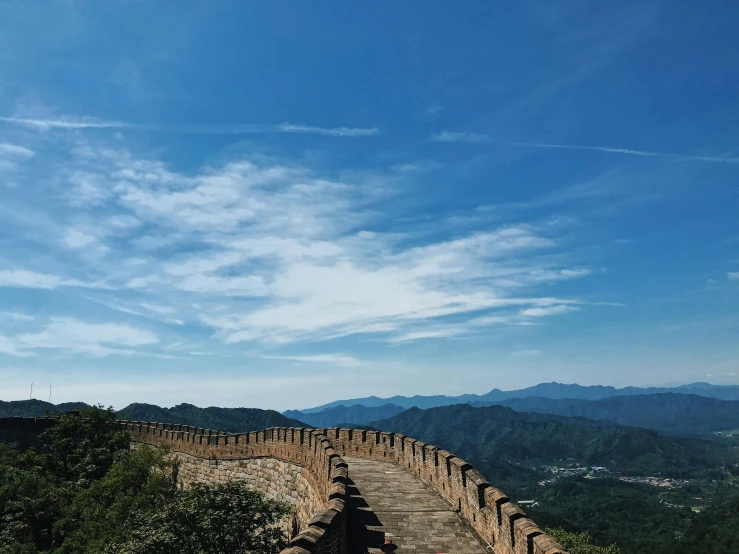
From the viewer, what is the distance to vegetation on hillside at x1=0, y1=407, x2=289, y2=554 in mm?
13055

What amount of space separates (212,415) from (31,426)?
331 ft

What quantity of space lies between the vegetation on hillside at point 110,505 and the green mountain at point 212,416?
77337 millimetres

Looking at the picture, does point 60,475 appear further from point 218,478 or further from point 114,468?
point 218,478

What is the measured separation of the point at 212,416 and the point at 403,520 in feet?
422

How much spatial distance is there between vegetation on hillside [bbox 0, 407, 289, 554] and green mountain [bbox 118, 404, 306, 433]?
77337mm

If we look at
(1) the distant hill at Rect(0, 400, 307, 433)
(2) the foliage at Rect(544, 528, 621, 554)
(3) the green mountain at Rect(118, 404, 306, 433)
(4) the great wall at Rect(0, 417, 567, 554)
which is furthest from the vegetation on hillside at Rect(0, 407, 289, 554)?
(3) the green mountain at Rect(118, 404, 306, 433)

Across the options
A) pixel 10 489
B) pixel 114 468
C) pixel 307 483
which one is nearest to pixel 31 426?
pixel 10 489

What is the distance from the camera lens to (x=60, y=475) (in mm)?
28719

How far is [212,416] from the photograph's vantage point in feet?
430

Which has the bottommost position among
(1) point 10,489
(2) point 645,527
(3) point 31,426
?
(2) point 645,527

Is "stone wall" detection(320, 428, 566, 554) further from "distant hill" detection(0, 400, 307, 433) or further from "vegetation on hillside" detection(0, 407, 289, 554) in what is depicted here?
"distant hill" detection(0, 400, 307, 433)

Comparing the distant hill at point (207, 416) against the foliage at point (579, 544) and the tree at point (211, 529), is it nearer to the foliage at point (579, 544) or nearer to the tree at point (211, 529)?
the foliage at point (579, 544)

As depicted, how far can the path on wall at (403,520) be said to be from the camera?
1008 cm

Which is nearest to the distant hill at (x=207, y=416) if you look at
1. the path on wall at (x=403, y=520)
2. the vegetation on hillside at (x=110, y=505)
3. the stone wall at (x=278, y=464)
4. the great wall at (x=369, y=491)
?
the vegetation on hillside at (x=110, y=505)
